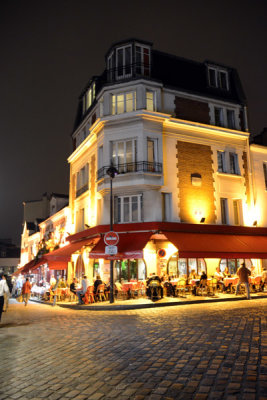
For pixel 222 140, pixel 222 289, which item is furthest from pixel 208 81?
pixel 222 289

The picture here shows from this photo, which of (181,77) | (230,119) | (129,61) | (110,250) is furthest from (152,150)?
(110,250)

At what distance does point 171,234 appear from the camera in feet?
58.5

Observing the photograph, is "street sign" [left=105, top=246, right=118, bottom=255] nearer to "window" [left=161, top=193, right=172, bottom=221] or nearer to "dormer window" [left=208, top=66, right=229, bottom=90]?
"window" [left=161, top=193, right=172, bottom=221]

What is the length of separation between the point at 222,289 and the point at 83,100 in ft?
56.7

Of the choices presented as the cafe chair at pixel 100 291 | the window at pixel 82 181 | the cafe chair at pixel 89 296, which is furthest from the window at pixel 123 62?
the cafe chair at pixel 89 296

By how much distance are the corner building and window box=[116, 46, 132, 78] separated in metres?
0.06

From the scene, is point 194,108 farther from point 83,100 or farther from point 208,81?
point 83,100

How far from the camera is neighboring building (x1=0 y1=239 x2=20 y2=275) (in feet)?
233

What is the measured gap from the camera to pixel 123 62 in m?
20.5

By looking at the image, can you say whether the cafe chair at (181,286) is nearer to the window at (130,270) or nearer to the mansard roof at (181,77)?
the window at (130,270)

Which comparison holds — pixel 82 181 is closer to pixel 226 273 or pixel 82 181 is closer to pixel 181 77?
pixel 181 77

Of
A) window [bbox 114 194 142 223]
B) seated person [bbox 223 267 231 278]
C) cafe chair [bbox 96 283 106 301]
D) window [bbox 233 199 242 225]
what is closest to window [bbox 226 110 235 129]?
window [bbox 233 199 242 225]

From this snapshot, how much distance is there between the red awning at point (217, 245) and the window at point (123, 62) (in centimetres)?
1040

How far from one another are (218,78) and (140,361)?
21.9m
